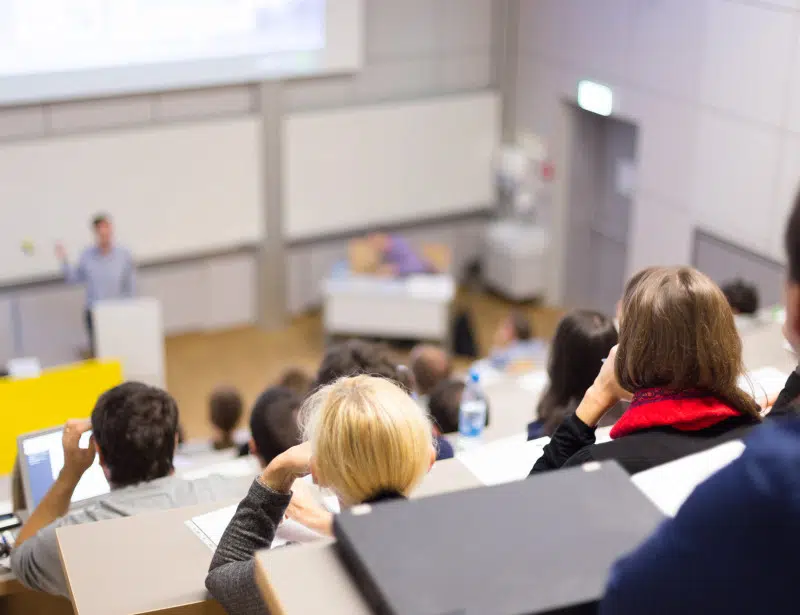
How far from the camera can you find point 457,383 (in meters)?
4.14

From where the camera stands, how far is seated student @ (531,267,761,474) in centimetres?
187

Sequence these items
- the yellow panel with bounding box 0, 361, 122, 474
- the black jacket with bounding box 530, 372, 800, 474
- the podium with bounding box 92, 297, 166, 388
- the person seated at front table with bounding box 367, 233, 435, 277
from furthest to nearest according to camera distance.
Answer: the person seated at front table with bounding box 367, 233, 435, 277, the podium with bounding box 92, 297, 166, 388, the yellow panel with bounding box 0, 361, 122, 474, the black jacket with bounding box 530, 372, 800, 474

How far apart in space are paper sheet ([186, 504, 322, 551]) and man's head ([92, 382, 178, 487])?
2.06ft

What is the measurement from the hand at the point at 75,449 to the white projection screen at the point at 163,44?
4924mm

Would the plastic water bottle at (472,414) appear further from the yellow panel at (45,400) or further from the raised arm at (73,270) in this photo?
the raised arm at (73,270)

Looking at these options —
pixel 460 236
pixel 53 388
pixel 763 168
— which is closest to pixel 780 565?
pixel 53 388

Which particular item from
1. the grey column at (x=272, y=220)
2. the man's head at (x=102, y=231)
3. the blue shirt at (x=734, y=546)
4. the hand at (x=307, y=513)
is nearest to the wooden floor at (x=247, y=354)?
the grey column at (x=272, y=220)

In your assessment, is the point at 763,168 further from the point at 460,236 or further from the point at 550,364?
the point at 550,364

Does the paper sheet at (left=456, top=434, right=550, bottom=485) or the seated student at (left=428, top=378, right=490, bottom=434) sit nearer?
the paper sheet at (left=456, top=434, right=550, bottom=485)

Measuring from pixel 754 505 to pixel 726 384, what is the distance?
95cm

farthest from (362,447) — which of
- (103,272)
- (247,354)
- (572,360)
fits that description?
(247,354)

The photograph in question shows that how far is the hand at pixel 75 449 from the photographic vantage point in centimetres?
279

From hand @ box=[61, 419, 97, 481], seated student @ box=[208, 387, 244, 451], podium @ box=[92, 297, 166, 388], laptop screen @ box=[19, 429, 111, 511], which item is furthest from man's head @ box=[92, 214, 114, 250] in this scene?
hand @ box=[61, 419, 97, 481]

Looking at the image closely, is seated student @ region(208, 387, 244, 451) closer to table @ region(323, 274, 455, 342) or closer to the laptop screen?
the laptop screen
